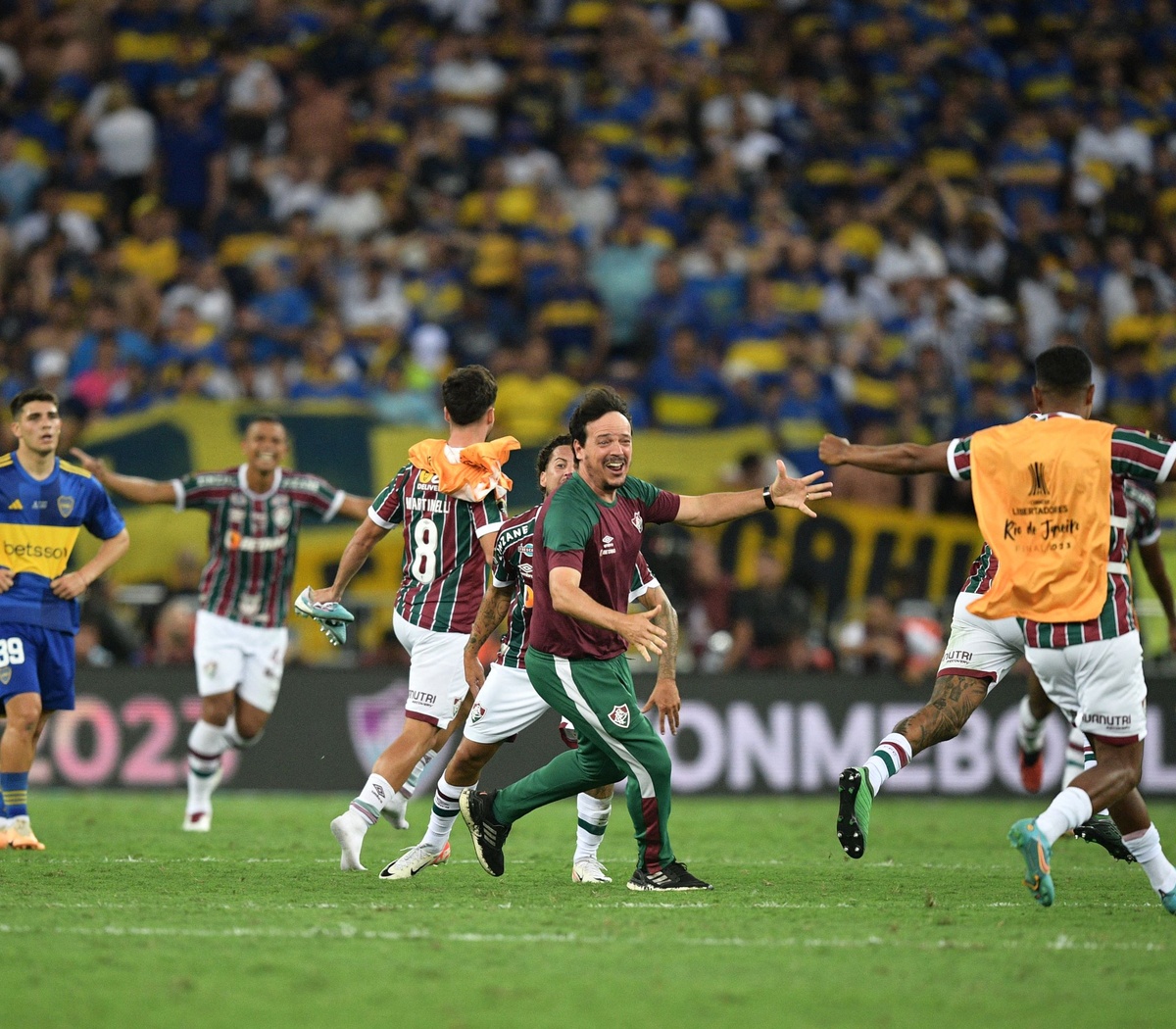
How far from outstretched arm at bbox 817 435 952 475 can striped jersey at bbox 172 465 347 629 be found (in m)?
5.64

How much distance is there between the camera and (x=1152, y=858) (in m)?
7.88

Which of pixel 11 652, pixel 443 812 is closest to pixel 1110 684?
pixel 443 812

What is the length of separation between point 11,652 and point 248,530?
2450mm

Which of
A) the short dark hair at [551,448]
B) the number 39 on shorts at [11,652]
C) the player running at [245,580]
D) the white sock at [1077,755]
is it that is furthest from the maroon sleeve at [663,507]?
the player running at [245,580]

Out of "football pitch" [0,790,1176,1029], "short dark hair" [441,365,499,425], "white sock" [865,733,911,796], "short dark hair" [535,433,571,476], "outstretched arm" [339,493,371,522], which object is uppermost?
"short dark hair" [441,365,499,425]

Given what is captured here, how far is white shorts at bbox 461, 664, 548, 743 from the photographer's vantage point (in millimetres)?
8992

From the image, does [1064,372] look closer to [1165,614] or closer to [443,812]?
[1165,614]

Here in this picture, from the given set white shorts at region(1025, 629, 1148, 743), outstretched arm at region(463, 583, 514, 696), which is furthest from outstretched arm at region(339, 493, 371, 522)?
white shorts at region(1025, 629, 1148, 743)

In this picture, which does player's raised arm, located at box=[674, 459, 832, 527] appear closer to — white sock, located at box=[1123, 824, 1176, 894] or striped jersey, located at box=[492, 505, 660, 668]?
striped jersey, located at box=[492, 505, 660, 668]

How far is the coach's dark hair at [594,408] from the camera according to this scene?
816 centimetres

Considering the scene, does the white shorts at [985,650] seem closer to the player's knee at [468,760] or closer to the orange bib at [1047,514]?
the orange bib at [1047,514]

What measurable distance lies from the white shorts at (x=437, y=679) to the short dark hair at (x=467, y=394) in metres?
1.20

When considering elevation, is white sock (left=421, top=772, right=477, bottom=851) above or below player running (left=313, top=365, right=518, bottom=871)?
below

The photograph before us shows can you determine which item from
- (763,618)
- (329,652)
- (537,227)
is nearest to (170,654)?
(329,652)
